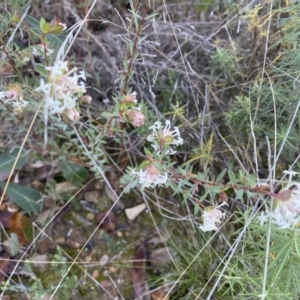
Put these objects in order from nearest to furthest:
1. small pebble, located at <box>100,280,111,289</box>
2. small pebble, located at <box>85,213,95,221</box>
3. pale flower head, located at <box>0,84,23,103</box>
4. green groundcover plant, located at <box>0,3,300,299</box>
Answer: green groundcover plant, located at <box>0,3,300,299</box>, pale flower head, located at <box>0,84,23,103</box>, small pebble, located at <box>100,280,111,289</box>, small pebble, located at <box>85,213,95,221</box>

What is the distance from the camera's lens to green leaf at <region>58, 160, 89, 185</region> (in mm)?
1454

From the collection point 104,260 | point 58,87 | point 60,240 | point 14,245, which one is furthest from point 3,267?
point 58,87

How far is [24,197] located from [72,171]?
16 cm

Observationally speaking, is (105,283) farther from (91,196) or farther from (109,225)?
(91,196)

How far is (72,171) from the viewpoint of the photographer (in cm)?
146

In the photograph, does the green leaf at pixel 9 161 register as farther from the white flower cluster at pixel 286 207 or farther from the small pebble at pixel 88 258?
the white flower cluster at pixel 286 207

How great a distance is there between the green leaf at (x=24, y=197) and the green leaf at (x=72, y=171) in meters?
0.11

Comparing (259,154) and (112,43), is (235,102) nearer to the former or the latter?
(259,154)

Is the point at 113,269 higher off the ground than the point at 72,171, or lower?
lower

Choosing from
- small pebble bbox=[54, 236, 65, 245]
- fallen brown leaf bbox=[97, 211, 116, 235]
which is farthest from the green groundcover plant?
small pebble bbox=[54, 236, 65, 245]

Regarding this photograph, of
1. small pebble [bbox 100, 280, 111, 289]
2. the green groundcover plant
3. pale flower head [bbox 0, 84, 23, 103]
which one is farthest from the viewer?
small pebble [bbox 100, 280, 111, 289]

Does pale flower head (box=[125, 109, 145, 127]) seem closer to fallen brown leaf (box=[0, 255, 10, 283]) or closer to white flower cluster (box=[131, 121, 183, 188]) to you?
white flower cluster (box=[131, 121, 183, 188])

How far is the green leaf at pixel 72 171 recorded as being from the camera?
145cm

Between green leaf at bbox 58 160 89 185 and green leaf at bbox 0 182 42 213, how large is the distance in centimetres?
11
